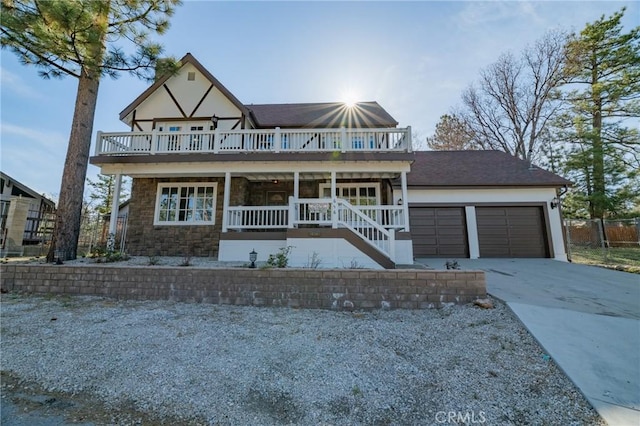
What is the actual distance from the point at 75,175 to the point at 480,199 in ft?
45.0

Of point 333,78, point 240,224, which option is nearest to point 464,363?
point 240,224

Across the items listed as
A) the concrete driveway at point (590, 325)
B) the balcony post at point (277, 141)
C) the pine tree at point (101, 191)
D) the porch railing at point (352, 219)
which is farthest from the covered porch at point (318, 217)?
the pine tree at point (101, 191)

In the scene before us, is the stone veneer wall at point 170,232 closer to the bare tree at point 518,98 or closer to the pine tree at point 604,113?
the bare tree at point 518,98

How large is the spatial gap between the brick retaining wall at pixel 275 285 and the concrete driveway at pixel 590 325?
1142 mm

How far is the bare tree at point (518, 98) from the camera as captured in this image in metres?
18.0

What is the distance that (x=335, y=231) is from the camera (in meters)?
7.29

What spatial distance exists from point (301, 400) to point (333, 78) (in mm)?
12603

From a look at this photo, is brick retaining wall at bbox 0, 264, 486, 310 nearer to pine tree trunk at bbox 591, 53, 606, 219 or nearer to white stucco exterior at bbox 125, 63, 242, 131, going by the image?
white stucco exterior at bbox 125, 63, 242, 131

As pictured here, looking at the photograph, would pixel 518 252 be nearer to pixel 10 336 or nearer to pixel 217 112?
pixel 217 112

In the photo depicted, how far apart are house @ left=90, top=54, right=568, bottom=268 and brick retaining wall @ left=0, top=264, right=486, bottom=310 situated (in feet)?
5.64

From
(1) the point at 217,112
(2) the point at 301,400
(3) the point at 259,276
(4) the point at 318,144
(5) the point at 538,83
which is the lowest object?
(2) the point at 301,400

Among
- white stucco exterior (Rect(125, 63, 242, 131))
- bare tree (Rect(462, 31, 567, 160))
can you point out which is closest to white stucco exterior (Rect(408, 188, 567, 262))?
white stucco exterior (Rect(125, 63, 242, 131))

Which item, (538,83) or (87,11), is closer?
(87,11)

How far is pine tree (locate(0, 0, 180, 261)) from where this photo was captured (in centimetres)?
636
